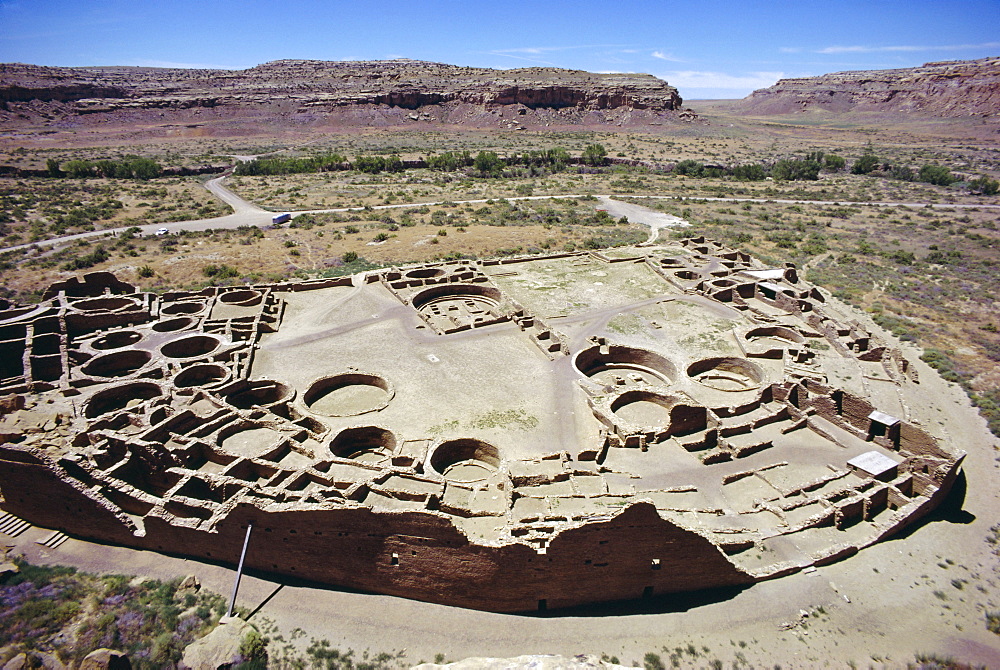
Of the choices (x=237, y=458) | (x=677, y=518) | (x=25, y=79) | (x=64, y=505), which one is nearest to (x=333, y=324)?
(x=237, y=458)

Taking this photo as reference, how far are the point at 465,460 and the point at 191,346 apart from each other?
22.4 m

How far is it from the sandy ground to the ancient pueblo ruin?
70 cm

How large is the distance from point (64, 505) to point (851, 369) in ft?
141

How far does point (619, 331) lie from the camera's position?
41.2 meters

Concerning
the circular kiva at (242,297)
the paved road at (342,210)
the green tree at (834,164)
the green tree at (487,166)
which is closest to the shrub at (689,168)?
the paved road at (342,210)

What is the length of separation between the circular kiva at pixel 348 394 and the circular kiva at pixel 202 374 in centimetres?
Answer: 545

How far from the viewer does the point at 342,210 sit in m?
81.8

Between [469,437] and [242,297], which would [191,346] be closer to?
[242,297]

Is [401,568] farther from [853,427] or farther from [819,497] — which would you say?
[853,427]

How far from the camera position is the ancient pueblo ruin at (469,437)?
19500 mm

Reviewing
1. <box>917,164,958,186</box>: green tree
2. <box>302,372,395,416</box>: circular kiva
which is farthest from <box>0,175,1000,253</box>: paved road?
<box>302,372,395,416</box>: circular kiva

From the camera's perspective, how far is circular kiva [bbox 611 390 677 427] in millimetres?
30438

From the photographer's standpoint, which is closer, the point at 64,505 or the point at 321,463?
the point at 64,505

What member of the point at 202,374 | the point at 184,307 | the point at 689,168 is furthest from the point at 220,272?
the point at 689,168
